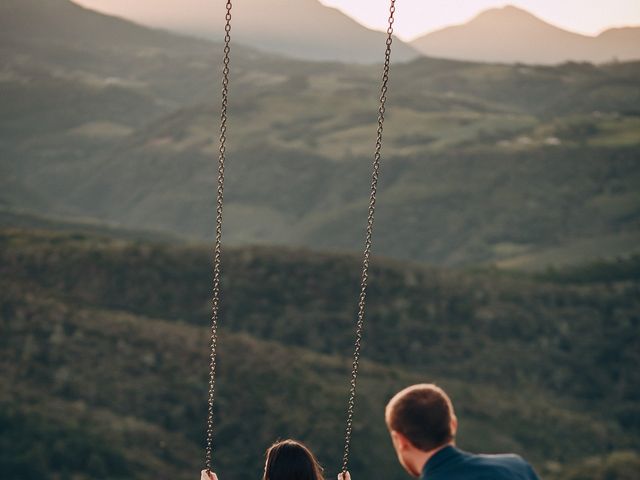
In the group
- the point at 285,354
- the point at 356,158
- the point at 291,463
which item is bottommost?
the point at 356,158

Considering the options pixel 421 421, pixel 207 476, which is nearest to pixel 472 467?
pixel 421 421

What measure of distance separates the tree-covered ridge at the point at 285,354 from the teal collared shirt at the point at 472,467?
18209 mm

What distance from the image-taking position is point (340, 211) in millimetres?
82875

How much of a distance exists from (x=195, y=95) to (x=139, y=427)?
148353 millimetres

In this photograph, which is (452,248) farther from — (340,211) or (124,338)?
(124,338)

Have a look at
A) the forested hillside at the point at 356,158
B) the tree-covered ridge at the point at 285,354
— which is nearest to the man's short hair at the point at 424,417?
the tree-covered ridge at the point at 285,354

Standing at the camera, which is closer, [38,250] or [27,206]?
[38,250]

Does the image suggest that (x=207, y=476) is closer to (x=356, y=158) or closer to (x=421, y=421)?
(x=421, y=421)

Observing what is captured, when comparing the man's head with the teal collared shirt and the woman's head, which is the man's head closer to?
the teal collared shirt

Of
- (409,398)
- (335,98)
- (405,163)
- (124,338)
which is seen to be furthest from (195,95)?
(409,398)

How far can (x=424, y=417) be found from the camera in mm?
4625

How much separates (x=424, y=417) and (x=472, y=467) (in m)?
0.32

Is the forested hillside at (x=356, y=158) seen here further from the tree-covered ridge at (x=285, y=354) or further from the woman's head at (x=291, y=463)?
the woman's head at (x=291, y=463)

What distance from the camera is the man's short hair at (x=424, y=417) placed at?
463 centimetres
